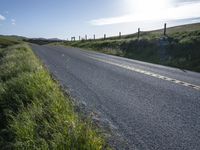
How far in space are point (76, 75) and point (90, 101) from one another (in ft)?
16.4

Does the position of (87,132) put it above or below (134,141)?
above

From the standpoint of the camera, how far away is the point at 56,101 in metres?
6.04

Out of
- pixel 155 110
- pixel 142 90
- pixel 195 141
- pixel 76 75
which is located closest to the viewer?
pixel 195 141

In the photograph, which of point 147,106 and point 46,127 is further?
point 147,106

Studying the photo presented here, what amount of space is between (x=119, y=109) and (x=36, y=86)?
235cm

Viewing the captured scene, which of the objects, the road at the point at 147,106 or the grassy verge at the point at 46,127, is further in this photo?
the road at the point at 147,106

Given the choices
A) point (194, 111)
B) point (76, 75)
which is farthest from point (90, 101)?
point (76, 75)

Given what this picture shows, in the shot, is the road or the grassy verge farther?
the road

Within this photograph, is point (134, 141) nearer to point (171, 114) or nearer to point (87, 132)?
point (87, 132)

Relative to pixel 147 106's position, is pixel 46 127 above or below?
above

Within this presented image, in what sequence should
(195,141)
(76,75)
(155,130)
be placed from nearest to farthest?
(195,141) < (155,130) < (76,75)

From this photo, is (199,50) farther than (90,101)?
Yes

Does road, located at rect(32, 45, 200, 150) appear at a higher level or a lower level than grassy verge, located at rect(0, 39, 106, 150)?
lower

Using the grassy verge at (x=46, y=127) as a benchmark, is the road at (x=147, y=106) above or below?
below
